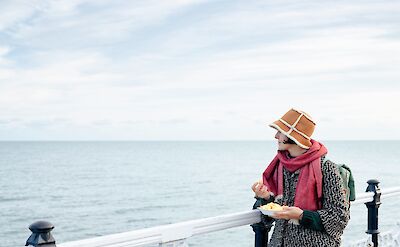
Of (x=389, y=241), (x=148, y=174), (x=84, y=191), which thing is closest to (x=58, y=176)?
(x=148, y=174)

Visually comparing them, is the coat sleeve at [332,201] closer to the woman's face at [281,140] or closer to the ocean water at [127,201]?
the woman's face at [281,140]

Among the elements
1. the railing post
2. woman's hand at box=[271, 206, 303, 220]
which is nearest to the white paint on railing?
woman's hand at box=[271, 206, 303, 220]

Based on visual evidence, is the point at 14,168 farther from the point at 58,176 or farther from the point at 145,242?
the point at 145,242

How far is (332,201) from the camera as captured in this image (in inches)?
129

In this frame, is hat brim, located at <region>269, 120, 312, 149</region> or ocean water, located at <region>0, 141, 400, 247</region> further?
ocean water, located at <region>0, 141, 400, 247</region>

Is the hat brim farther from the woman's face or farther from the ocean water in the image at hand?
the ocean water

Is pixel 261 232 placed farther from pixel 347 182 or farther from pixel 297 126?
pixel 297 126

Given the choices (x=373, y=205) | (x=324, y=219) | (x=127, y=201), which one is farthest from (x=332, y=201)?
(x=127, y=201)

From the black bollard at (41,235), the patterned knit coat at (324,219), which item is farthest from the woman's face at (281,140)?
the black bollard at (41,235)

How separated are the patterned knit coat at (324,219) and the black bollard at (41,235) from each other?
1.34 m

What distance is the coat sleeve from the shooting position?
10.7ft

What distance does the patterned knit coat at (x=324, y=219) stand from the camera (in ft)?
10.7

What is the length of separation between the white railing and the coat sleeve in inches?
21.9

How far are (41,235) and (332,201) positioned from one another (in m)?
1.50
